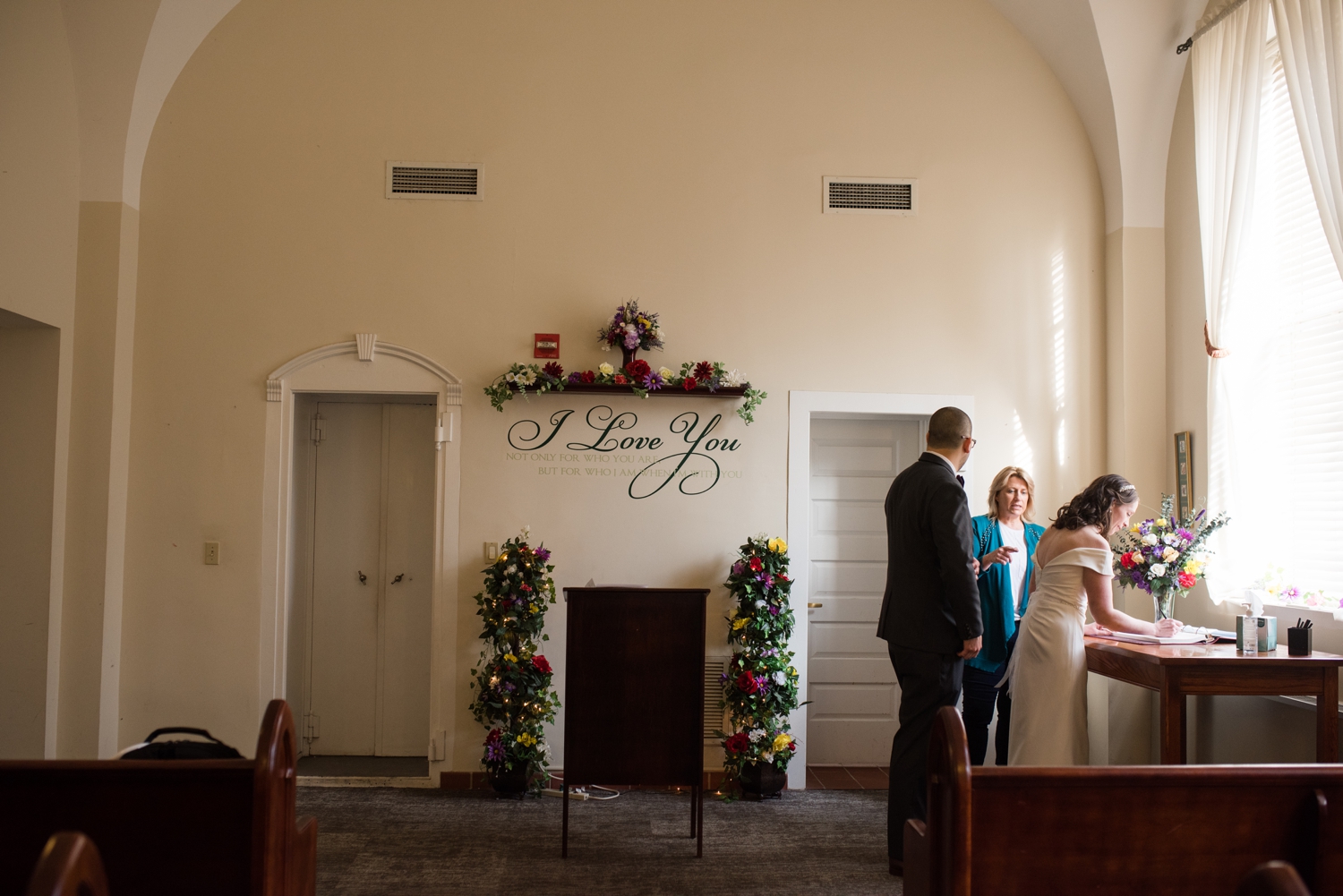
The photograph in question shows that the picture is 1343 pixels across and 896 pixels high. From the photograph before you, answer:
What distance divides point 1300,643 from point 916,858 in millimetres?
2375

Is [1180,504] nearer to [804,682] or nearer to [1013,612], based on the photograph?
[1013,612]

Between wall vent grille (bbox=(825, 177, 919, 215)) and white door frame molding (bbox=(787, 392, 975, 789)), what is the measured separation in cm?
114

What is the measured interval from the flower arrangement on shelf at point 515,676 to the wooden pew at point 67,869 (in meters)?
3.72

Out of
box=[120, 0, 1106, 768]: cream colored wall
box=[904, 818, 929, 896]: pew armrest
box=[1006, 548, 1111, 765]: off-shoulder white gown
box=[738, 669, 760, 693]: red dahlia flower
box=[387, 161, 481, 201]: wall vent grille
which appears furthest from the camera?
box=[387, 161, 481, 201]: wall vent grille

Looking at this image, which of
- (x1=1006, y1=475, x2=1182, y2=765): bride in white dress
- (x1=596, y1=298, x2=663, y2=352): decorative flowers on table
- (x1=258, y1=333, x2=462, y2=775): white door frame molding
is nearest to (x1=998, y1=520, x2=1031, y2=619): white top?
(x1=1006, y1=475, x2=1182, y2=765): bride in white dress

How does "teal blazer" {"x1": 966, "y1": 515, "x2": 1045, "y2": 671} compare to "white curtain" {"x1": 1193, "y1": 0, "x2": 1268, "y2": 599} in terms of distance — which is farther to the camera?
"white curtain" {"x1": 1193, "y1": 0, "x2": 1268, "y2": 599}

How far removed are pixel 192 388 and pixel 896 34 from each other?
4823mm

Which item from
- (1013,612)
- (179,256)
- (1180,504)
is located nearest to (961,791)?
(1013,612)

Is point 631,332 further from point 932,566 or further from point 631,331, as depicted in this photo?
point 932,566

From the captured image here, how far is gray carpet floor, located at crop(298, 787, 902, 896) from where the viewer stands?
3822mm

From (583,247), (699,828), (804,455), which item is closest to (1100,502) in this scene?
(804,455)

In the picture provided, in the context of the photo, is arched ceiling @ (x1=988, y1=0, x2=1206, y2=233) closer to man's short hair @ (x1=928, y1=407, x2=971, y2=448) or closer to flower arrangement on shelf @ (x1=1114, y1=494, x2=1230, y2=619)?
flower arrangement on shelf @ (x1=1114, y1=494, x2=1230, y2=619)

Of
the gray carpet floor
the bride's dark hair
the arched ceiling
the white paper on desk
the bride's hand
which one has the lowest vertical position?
the gray carpet floor

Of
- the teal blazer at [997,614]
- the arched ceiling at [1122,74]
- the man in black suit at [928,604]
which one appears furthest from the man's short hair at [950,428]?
the arched ceiling at [1122,74]
